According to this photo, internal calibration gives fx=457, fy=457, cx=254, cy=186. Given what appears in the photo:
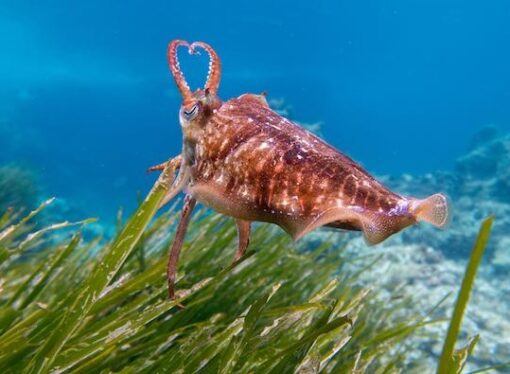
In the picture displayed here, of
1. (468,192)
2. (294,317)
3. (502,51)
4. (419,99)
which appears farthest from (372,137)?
(294,317)

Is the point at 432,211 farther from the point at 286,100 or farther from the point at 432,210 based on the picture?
the point at 286,100

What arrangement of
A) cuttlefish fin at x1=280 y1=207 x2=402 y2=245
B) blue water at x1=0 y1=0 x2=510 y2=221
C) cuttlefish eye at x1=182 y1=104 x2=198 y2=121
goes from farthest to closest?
blue water at x1=0 y1=0 x2=510 y2=221, cuttlefish eye at x1=182 y1=104 x2=198 y2=121, cuttlefish fin at x1=280 y1=207 x2=402 y2=245

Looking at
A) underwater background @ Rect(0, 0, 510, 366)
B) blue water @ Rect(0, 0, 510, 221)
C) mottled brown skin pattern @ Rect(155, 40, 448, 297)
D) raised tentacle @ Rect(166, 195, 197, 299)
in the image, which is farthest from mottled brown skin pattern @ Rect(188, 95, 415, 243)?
blue water @ Rect(0, 0, 510, 221)

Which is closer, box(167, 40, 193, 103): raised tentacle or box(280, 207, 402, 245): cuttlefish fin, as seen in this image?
box(280, 207, 402, 245): cuttlefish fin

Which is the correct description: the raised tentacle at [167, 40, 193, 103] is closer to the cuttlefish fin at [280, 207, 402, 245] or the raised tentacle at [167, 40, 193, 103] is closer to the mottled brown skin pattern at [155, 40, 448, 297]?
the mottled brown skin pattern at [155, 40, 448, 297]

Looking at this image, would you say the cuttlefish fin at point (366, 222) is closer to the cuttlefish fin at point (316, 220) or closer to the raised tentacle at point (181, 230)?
the cuttlefish fin at point (316, 220)

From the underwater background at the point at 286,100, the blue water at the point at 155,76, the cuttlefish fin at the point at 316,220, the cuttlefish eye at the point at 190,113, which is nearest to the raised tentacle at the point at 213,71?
the cuttlefish eye at the point at 190,113

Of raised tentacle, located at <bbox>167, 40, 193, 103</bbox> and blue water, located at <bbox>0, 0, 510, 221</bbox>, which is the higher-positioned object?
blue water, located at <bbox>0, 0, 510, 221</bbox>
